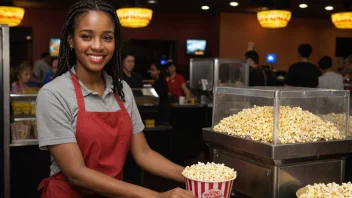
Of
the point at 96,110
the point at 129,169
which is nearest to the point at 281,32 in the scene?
the point at 129,169

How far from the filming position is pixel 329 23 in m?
14.1

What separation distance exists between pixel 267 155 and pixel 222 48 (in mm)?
11099

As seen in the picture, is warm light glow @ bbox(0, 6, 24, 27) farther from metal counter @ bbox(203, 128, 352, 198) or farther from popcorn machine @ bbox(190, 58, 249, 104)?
metal counter @ bbox(203, 128, 352, 198)

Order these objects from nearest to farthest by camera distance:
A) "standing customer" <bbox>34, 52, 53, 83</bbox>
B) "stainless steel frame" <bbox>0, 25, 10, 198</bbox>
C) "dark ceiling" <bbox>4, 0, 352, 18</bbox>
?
"stainless steel frame" <bbox>0, 25, 10, 198</bbox>, "dark ceiling" <bbox>4, 0, 352, 18</bbox>, "standing customer" <bbox>34, 52, 53, 83</bbox>

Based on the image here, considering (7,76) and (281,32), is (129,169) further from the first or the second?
(281,32)

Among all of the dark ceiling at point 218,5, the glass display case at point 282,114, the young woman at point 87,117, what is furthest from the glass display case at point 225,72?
the young woman at point 87,117

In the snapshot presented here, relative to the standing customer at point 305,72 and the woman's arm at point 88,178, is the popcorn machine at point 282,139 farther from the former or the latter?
the standing customer at point 305,72

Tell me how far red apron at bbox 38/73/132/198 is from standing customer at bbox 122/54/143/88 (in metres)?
4.24

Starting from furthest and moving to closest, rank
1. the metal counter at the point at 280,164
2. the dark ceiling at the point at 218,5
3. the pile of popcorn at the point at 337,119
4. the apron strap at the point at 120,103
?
the dark ceiling at the point at 218,5
the pile of popcorn at the point at 337,119
the metal counter at the point at 280,164
the apron strap at the point at 120,103

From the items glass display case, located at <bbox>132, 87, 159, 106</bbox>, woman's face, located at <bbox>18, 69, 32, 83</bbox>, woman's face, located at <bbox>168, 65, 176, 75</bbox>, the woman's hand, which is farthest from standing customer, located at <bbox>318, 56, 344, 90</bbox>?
the woman's hand

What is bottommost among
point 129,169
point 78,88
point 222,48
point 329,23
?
point 129,169

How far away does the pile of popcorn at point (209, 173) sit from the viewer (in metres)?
1.61

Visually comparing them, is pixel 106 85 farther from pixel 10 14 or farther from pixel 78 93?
pixel 10 14

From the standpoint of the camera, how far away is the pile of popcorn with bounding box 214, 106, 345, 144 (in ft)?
6.98
